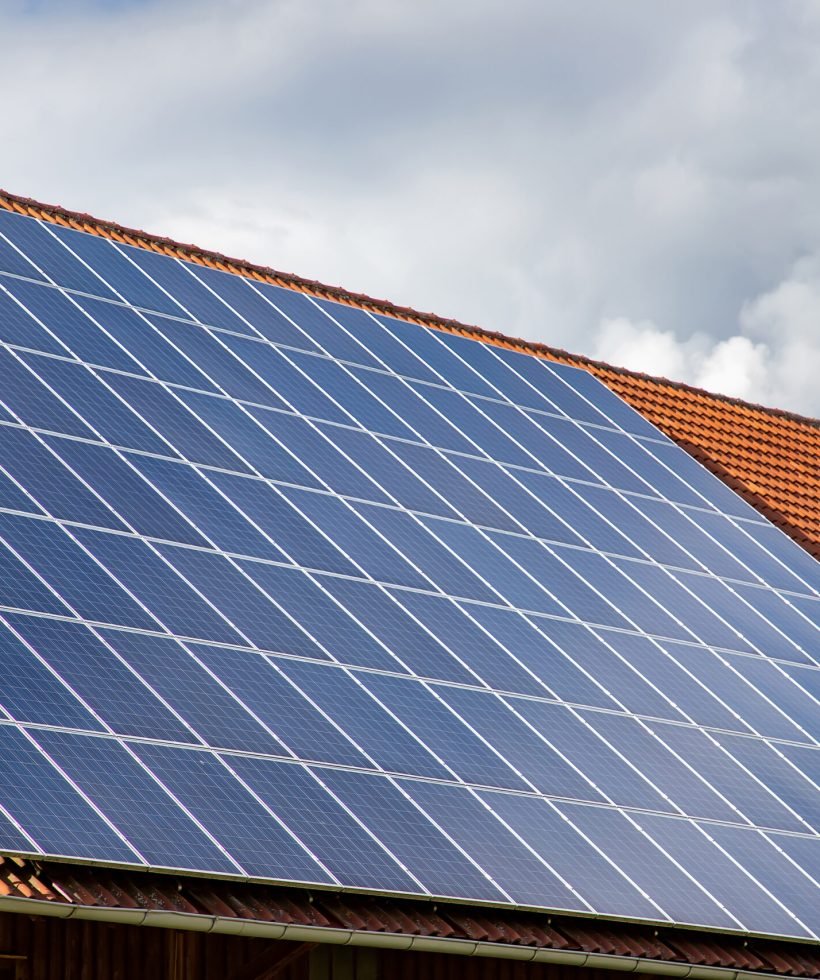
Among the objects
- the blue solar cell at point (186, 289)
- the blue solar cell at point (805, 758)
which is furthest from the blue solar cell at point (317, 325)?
the blue solar cell at point (805, 758)

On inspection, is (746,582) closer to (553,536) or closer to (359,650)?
(553,536)

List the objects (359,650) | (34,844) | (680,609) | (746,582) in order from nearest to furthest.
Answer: (34,844)
(359,650)
(680,609)
(746,582)

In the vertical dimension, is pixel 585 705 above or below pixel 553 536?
below

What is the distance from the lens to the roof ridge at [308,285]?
18.9m

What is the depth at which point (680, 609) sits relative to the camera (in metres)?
16.7

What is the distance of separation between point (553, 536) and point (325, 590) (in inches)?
143

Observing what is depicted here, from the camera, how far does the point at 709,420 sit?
2411cm

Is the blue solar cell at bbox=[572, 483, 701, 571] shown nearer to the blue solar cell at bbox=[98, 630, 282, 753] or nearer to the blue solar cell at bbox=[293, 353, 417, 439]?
the blue solar cell at bbox=[293, 353, 417, 439]

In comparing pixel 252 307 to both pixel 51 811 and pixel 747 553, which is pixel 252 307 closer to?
pixel 747 553

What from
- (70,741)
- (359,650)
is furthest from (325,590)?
(70,741)

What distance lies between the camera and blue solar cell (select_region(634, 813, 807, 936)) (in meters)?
13.0

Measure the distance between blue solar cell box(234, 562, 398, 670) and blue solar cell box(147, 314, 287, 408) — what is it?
2.81 m

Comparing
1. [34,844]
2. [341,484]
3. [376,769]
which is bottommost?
[34,844]

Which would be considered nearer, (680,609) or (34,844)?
(34,844)
